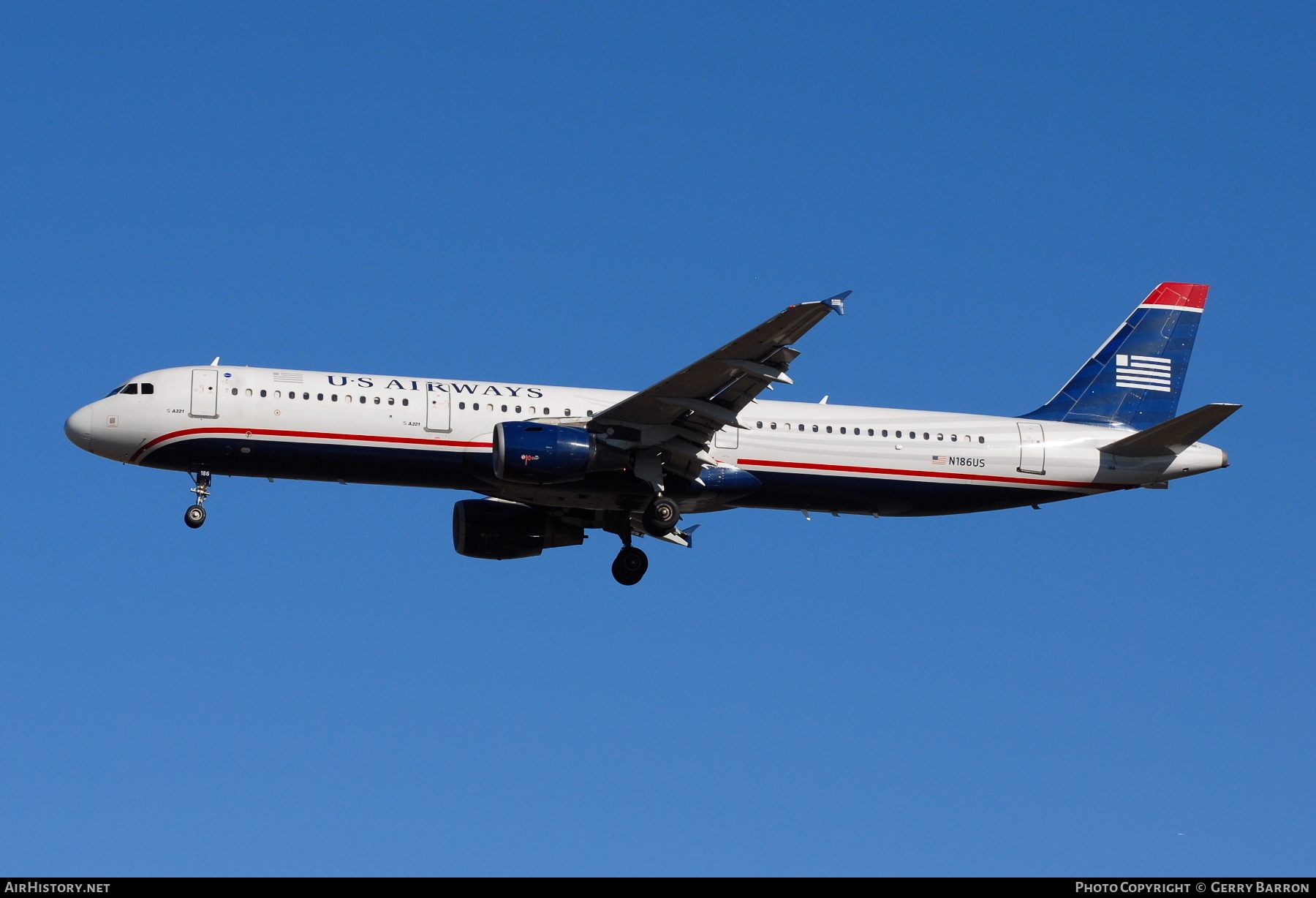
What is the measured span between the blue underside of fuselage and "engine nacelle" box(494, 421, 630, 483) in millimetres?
914

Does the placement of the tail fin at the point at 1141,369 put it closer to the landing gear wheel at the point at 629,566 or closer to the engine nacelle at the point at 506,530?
the landing gear wheel at the point at 629,566

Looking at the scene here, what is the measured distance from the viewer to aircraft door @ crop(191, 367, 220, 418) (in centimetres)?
3609

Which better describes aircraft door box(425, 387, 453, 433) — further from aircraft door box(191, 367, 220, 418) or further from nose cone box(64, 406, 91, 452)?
nose cone box(64, 406, 91, 452)

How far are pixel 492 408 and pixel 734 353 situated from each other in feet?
22.5

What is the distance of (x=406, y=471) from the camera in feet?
120

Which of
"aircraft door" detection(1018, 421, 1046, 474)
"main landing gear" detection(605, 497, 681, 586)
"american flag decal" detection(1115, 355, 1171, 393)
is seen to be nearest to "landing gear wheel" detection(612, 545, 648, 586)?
"main landing gear" detection(605, 497, 681, 586)

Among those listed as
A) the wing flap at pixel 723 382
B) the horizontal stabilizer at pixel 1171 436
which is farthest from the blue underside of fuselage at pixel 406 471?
the horizontal stabilizer at pixel 1171 436

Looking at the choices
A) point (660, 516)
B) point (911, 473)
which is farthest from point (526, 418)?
point (911, 473)

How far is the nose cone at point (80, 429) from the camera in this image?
36219 millimetres

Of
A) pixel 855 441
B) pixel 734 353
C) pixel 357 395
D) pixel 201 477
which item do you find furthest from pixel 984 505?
pixel 201 477

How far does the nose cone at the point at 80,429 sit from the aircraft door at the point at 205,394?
2516 millimetres

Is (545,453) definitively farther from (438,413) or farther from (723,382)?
(723,382)

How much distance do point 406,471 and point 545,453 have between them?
3.70 m
